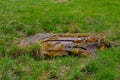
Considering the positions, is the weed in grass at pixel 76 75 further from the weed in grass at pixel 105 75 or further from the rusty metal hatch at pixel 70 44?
the rusty metal hatch at pixel 70 44

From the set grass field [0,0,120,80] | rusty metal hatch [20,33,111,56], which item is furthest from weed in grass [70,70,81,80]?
rusty metal hatch [20,33,111,56]

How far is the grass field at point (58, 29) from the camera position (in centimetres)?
895

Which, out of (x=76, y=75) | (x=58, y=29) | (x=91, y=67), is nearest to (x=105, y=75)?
(x=91, y=67)

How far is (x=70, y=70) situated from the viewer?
9188mm

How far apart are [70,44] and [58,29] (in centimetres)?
227

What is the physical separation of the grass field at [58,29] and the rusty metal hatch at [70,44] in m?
0.25

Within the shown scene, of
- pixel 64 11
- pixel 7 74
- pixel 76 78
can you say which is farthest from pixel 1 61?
pixel 64 11

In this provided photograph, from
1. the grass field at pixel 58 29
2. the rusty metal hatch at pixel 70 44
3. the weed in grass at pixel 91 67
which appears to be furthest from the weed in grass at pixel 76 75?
the rusty metal hatch at pixel 70 44

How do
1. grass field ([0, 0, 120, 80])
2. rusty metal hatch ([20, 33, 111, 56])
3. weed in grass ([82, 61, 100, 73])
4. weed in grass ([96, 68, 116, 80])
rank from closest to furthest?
1. weed in grass ([96, 68, 116, 80])
2. grass field ([0, 0, 120, 80])
3. weed in grass ([82, 61, 100, 73])
4. rusty metal hatch ([20, 33, 111, 56])

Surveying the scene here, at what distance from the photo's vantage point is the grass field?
29.4ft

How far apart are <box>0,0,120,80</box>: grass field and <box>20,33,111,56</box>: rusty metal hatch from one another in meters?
0.25

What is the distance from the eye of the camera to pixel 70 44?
1045 cm

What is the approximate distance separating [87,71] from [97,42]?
166 cm

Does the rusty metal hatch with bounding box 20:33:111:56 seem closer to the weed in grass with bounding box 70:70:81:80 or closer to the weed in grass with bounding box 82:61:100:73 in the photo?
the weed in grass with bounding box 82:61:100:73
